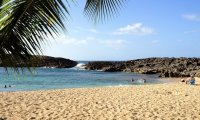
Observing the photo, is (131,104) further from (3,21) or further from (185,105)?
(3,21)

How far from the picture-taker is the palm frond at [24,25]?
96.5 inches

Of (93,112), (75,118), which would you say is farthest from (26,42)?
(93,112)

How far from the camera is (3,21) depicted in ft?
8.00

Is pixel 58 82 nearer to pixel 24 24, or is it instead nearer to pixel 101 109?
pixel 101 109

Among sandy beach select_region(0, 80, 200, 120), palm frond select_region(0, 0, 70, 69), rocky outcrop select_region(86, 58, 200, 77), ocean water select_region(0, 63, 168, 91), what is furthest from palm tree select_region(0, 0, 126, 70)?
rocky outcrop select_region(86, 58, 200, 77)

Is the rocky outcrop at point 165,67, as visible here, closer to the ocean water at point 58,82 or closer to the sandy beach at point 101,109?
the ocean water at point 58,82

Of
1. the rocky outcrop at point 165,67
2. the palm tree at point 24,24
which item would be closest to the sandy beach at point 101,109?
the palm tree at point 24,24

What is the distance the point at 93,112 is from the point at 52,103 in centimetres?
300

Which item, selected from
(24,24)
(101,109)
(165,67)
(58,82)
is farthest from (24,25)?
(165,67)

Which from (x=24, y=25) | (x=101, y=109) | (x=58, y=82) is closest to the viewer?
(x=24, y=25)

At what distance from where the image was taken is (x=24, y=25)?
2574 mm

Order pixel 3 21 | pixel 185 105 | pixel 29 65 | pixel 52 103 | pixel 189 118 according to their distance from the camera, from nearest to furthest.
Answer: pixel 3 21
pixel 29 65
pixel 189 118
pixel 185 105
pixel 52 103

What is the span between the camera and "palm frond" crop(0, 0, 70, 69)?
96.5 inches

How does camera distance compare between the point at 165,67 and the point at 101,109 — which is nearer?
the point at 101,109
